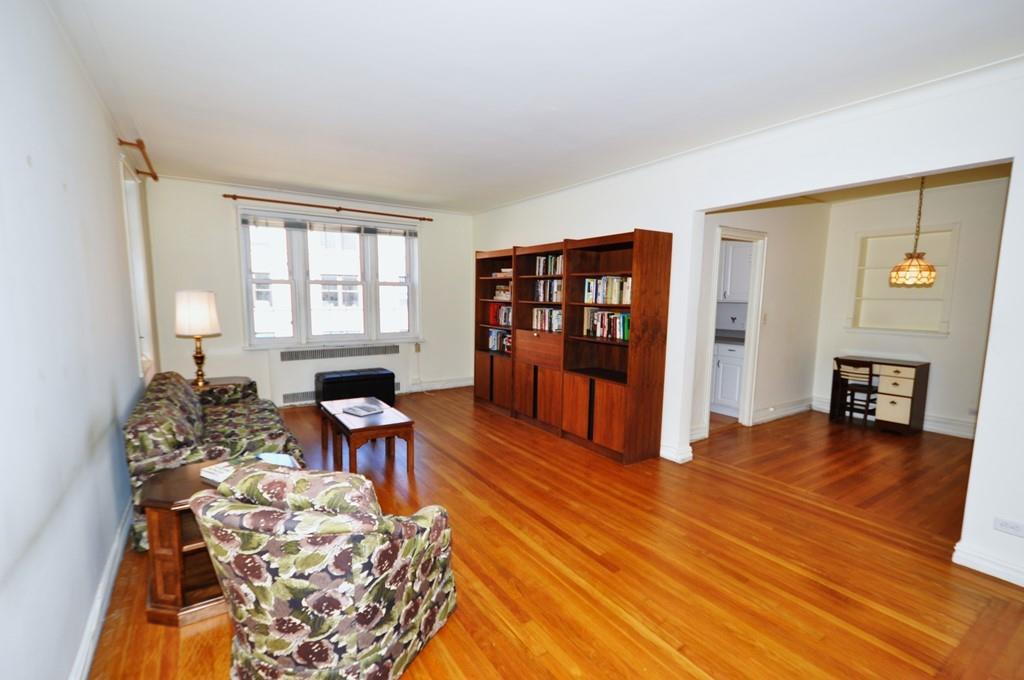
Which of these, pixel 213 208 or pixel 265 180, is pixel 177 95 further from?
pixel 213 208

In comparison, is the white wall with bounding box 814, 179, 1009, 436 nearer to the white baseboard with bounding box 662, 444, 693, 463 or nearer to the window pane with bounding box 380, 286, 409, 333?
the white baseboard with bounding box 662, 444, 693, 463

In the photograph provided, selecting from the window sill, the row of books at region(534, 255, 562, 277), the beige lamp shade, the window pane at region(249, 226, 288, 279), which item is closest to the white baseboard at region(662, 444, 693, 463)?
the row of books at region(534, 255, 562, 277)

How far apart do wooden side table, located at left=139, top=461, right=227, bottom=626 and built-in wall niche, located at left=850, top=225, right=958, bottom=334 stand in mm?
6677

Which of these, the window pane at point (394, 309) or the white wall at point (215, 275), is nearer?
the white wall at point (215, 275)

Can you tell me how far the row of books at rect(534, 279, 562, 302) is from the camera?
490 cm

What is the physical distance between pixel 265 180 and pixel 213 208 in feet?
2.42

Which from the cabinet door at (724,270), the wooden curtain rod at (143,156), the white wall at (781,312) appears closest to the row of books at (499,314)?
the white wall at (781,312)

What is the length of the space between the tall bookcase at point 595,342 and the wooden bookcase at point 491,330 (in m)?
0.03

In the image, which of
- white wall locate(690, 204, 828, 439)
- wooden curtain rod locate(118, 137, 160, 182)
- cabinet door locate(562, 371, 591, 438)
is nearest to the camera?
wooden curtain rod locate(118, 137, 160, 182)

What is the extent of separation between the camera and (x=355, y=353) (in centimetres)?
597

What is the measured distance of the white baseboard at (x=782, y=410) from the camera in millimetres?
5172

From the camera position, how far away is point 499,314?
569 centimetres

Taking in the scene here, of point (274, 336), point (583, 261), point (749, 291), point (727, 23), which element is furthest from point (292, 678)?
point (749, 291)

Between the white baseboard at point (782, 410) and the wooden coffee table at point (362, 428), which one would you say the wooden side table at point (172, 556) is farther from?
the white baseboard at point (782, 410)
